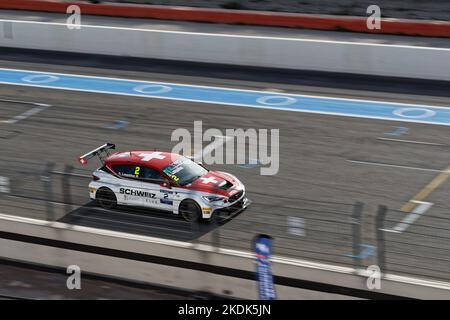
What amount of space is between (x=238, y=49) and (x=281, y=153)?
24.8 ft

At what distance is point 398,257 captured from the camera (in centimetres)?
1334

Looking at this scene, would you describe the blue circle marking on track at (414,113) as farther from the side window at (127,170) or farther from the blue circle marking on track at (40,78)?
the blue circle marking on track at (40,78)

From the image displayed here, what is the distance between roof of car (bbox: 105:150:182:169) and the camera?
58.5 feet

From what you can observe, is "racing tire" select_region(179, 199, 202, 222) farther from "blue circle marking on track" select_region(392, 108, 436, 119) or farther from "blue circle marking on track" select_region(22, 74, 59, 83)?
"blue circle marking on track" select_region(22, 74, 59, 83)

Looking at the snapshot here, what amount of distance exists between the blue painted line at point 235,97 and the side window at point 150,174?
7365mm

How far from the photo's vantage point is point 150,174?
17.7 m

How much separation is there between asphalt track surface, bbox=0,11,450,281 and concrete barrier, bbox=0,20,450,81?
0.46m

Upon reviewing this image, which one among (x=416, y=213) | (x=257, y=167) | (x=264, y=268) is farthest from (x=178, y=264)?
(x=257, y=167)

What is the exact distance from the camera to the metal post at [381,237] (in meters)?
12.3

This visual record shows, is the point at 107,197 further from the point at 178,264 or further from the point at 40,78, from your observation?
the point at 40,78

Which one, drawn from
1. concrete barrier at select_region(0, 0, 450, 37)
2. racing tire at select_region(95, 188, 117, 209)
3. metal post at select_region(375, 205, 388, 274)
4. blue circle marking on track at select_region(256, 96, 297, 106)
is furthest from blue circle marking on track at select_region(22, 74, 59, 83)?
metal post at select_region(375, 205, 388, 274)

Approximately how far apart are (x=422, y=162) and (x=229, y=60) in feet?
31.2

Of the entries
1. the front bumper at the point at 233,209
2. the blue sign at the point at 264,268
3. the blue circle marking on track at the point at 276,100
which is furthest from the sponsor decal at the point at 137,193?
the blue circle marking on track at the point at 276,100

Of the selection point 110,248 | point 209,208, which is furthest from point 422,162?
point 110,248
